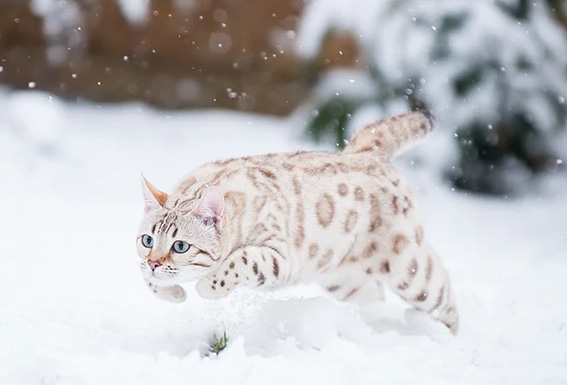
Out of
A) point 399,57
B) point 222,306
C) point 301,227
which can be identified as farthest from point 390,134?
point 399,57

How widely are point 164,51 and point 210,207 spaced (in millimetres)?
6022

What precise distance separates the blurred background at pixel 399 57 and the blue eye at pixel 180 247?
10.9 ft

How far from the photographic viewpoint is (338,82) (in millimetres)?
6703

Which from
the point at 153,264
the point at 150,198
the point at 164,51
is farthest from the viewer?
the point at 164,51

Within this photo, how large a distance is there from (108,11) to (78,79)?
0.76 m

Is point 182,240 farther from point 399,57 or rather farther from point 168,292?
point 399,57

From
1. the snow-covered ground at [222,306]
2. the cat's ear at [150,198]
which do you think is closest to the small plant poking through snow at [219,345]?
the snow-covered ground at [222,306]

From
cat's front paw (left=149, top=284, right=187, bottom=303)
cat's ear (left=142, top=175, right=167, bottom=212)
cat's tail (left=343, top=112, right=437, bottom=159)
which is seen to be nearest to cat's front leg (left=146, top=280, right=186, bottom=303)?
cat's front paw (left=149, top=284, right=187, bottom=303)

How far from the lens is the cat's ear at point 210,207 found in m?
3.21

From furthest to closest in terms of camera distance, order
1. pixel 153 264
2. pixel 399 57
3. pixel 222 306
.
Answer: pixel 399 57
pixel 222 306
pixel 153 264

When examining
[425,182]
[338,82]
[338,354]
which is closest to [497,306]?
[338,354]

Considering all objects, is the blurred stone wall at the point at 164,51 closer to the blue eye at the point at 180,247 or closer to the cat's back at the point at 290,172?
the cat's back at the point at 290,172

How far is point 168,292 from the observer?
3.42 meters

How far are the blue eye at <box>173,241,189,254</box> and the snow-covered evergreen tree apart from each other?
342 cm
